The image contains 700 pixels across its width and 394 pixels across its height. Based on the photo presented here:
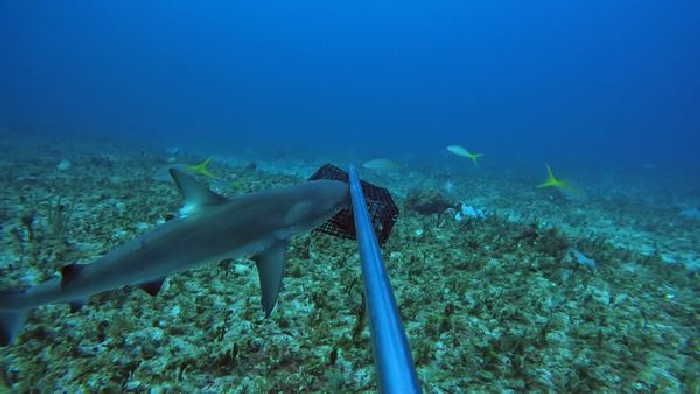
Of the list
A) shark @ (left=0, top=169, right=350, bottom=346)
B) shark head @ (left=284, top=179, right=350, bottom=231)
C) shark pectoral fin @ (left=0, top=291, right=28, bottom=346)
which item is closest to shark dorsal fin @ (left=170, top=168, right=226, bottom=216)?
shark @ (left=0, top=169, right=350, bottom=346)

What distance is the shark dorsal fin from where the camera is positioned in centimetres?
294

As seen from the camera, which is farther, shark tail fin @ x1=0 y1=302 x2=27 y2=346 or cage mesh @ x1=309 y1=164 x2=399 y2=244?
cage mesh @ x1=309 y1=164 x2=399 y2=244

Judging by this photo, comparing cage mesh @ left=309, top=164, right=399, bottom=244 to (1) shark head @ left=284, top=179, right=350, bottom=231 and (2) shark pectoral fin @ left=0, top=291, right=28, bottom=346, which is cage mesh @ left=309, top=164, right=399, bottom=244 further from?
(2) shark pectoral fin @ left=0, top=291, right=28, bottom=346

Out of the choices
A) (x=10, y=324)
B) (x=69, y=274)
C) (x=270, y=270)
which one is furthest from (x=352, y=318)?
(x=10, y=324)

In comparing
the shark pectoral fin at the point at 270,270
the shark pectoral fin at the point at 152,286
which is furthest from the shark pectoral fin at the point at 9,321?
the shark pectoral fin at the point at 270,270

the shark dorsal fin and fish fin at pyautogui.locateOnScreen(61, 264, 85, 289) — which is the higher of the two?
the shark dorsal fin

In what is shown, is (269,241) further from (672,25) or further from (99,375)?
(672,25)

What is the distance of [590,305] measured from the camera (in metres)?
5.08

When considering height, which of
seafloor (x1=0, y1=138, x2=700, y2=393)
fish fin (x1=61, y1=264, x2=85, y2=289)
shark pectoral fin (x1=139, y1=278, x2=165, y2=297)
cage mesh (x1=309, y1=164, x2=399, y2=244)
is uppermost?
cage mesh (x1=309, y1=164, x2=399, y2=244)

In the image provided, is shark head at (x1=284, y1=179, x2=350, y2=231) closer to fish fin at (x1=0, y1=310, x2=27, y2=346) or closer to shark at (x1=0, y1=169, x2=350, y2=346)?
shark at (x1=0, y1=169, x2=350, y2=346)

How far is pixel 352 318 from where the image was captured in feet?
13.8

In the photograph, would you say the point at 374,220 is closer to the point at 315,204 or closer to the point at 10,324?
the point at 315,204

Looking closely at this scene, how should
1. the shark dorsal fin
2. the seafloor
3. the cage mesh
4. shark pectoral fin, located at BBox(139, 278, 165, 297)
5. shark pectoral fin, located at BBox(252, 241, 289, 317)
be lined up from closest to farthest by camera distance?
shark pectoral fin, located at BBox(139, 278, 165, 297) < the shark dorsal fin < shark pectoral fin, located at BBox(252, 241, 289, 317) < the seafloor < the cage mesh

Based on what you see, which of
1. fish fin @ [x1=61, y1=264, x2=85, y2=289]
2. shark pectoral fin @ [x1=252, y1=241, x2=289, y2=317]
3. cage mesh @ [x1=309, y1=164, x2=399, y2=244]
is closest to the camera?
fish fin @ [x1=61, y1=264, x2=85, y2=289]
